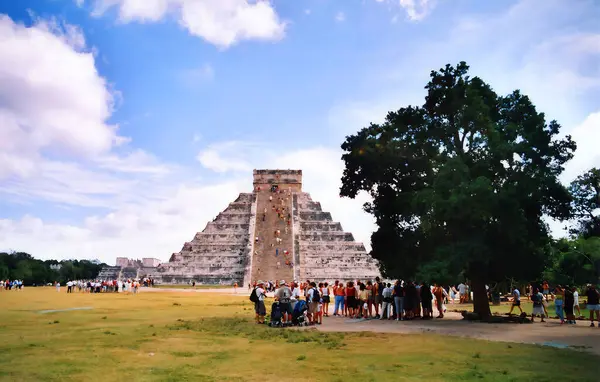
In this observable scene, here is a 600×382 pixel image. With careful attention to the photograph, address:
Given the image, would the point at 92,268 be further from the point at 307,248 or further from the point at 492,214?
the point at 492,214

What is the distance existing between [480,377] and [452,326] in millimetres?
7360

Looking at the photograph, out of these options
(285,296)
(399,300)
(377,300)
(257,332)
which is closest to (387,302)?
(399,300)

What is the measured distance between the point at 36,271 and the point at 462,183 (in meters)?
65.4

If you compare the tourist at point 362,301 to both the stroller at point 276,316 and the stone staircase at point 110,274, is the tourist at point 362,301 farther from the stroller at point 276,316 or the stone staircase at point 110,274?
the stone staircase at point 110,274

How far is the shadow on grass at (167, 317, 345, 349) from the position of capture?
1045 cm

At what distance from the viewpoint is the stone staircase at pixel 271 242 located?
4212 cm

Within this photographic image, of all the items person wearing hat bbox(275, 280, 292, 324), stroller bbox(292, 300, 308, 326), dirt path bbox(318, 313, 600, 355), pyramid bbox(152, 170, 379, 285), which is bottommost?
dirt path bbox(318, 313, 600, 355)

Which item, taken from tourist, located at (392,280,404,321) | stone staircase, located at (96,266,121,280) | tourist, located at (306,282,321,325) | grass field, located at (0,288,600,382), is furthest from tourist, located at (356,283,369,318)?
stone staircase, located at (96,266,121,280)

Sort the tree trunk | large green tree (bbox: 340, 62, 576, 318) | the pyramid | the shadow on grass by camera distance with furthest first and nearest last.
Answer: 1. the pyramid
2. the tree trunk
3. large green tree (bbox: 340, 62, 576, 318)
4. the shadow on grass

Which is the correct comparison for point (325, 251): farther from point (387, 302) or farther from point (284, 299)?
point (284, 299)

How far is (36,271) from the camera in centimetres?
6462

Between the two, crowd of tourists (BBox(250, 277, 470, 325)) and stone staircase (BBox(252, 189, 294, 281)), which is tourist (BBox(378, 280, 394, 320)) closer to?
crowd of tourists (BBox(250, 277, 470, 325))

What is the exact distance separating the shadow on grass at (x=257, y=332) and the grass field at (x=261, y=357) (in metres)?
0.03

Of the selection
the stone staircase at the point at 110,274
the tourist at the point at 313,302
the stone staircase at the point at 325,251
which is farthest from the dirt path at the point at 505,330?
the stone staircase at the point at 110,274
